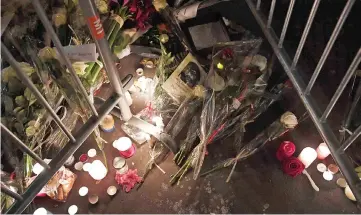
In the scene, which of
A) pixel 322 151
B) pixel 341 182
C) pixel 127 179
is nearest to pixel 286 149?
pixel 322 151

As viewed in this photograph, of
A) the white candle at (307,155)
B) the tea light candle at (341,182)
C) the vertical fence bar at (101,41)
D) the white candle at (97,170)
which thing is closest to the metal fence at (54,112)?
the vertical fence bar at (101,41)

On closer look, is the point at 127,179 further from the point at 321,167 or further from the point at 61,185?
the point at 321,167

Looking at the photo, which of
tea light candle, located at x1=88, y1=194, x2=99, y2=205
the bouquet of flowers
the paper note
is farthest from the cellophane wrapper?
the paper note

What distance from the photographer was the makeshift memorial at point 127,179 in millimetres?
2035

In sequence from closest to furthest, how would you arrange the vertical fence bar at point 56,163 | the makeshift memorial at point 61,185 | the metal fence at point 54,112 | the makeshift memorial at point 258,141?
the metal fence at point 54,112, the vertical fence bar at point 56,163, the makeshift memorial at point 61,185, the makeshift memorial at point 258,141

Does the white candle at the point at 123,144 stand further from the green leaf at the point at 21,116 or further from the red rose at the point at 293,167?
the red rose at the point at 293,167

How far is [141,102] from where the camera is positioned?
2.44 meters

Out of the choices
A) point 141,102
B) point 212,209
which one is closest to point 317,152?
point 212,209

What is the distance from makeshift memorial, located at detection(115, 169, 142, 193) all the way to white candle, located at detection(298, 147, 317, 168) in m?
1.01

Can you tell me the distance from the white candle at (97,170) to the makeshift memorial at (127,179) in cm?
9

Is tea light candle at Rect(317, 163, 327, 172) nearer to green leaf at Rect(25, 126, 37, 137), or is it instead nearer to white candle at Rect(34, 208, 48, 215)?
white candle at Rect(34, 208, 48, 215)

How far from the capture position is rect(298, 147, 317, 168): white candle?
1.98m

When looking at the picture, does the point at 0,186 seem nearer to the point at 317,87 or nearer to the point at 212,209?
the point at 212,209

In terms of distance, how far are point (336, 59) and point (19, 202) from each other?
229 cm
